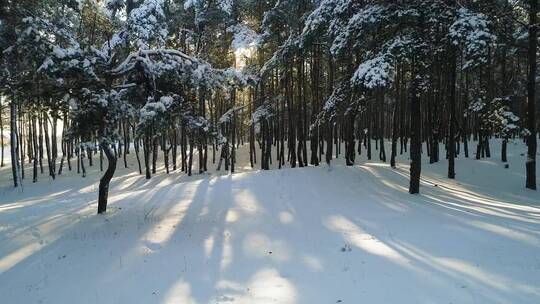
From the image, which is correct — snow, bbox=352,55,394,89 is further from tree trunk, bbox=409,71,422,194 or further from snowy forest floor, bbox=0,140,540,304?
snowy forest floor, bbox=0,140,540,304

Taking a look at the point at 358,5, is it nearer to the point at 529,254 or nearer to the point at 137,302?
the point at 529,254

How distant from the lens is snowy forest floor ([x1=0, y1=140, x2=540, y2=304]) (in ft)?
21.3

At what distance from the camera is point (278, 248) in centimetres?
873

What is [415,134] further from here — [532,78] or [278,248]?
[278,248]

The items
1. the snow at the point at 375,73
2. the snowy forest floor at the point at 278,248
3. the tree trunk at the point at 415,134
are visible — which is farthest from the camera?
the tree trunk at the point at 415,134

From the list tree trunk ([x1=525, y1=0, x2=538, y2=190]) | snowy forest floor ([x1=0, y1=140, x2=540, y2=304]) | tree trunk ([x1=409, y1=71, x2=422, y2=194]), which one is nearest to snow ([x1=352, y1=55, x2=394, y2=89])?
tree trunk ([x1=409, y1=71, x2=422, y2=194])

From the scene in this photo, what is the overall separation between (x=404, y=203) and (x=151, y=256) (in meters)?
7.37

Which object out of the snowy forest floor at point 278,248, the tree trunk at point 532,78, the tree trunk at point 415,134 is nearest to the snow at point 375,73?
the tree trunk at point 415,134

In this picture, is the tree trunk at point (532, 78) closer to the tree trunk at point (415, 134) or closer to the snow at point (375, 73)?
the tree trunk at point (415, 134)

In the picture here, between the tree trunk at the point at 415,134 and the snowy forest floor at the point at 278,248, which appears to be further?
the tree trunk at the point at 415,134

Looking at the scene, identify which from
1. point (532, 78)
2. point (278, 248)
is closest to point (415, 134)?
point (532, 78)

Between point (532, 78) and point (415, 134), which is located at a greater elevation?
point (532, 78)

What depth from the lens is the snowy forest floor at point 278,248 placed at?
648cm

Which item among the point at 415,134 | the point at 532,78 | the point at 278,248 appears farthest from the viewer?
the point at 532,78
